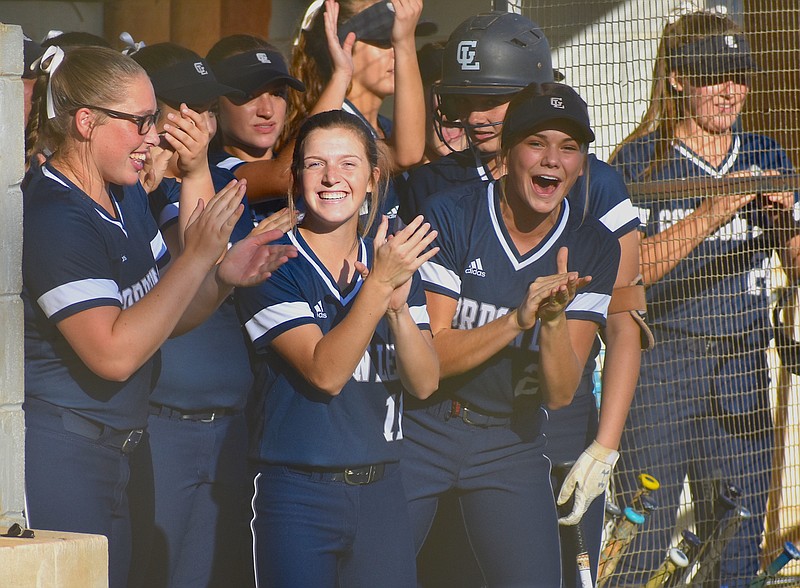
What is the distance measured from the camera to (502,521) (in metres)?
3.27

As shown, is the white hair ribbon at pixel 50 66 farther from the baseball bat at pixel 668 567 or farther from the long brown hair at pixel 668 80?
the baseball bat at pixel 668 567

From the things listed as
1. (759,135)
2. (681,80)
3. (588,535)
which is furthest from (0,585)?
(759,135)

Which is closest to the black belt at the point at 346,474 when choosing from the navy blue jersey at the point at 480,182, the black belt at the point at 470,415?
the black belt at the point at 470,415

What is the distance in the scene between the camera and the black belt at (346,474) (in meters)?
2.90

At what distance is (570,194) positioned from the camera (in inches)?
146

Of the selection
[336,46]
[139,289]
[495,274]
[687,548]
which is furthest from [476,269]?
[687,548]

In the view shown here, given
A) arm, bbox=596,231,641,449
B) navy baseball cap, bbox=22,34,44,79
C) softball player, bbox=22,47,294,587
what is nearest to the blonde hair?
softball player, bbox=22,47,294,587

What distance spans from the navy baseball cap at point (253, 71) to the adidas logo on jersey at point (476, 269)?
0.84m

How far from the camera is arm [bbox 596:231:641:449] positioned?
149 inches

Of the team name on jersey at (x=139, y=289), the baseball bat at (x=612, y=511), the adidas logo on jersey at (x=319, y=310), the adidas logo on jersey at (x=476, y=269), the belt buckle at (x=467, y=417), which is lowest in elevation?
the baseball bat at (x=612, y=511)

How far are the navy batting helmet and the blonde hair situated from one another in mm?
1142

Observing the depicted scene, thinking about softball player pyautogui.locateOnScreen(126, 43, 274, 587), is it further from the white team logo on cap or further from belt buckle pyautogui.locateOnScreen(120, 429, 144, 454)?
the white team logo on cap

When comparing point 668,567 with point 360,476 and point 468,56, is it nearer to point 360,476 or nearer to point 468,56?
point 360,476

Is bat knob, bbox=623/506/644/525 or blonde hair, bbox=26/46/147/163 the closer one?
blonde hair, bbox=26/46/147/163
